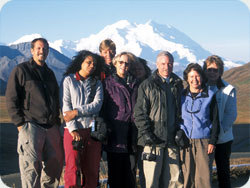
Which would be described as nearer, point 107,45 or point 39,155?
point 39,155

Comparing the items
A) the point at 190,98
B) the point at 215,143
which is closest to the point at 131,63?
the point at 190,98

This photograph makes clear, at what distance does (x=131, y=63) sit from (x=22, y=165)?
5.88 ft

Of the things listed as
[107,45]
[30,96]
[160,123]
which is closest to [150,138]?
[160,123]

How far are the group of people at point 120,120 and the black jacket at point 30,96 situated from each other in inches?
0.4

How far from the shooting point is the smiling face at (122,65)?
434cm

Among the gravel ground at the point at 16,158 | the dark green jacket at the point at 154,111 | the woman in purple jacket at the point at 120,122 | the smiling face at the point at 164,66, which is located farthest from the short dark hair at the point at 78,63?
the gravel ground at the point at 16,158

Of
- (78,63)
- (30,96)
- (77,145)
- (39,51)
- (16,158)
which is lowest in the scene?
(16,158)

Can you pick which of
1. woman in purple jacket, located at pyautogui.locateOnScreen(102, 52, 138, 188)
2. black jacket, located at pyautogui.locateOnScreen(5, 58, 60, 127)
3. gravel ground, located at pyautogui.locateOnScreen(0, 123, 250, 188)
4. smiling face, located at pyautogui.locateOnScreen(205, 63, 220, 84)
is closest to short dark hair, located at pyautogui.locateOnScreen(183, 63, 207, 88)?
smiling face, located at pyautogui.locateOnScreen(205, 63, 220, 84)

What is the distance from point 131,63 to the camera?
451 cm

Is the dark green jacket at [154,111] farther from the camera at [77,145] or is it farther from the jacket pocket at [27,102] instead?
the jacket pocket at [27,102]

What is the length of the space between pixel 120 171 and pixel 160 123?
0.79 metres

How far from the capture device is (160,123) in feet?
13.8

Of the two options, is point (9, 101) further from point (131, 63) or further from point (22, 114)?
point (131, 63)

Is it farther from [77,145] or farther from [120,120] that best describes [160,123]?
[77,145]
